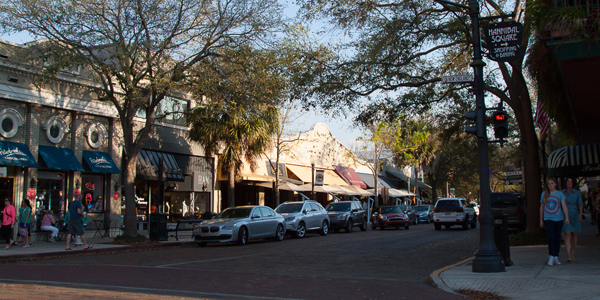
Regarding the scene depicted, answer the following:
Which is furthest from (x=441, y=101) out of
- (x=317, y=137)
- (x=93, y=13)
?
(x=317, y=137)

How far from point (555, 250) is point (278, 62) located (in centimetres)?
1096

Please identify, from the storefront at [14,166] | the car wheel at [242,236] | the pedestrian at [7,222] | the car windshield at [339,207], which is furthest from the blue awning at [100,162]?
the car windshield at [339,207]

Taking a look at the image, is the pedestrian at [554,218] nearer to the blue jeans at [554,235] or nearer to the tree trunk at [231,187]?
the blue jeans at [554,235]

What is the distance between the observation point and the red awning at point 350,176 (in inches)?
1705

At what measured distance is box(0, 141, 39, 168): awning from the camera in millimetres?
18797

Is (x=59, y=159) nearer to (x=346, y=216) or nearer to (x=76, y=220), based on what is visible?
(x=76, y=220)

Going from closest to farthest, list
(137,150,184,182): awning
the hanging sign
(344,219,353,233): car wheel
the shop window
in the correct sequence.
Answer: the hanging sign < the shop window < (137,150,184,182): awning < (344,219,353,233): car wheel

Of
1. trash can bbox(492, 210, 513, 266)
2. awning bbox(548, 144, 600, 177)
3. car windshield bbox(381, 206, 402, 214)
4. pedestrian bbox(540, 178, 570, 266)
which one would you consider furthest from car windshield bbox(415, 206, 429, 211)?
pedestrian bbox(540, 178, 570, 266)

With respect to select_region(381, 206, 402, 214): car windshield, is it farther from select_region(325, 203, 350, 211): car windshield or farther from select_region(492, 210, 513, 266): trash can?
select_region(492, 210, 513, 266): trash can

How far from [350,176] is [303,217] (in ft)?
68.3

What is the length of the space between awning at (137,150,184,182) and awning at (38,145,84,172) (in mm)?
3569

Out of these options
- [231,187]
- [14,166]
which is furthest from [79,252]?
[231,187]

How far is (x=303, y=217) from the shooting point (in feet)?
80.6

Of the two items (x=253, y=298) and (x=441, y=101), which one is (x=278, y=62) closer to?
(x=441, y=101)
